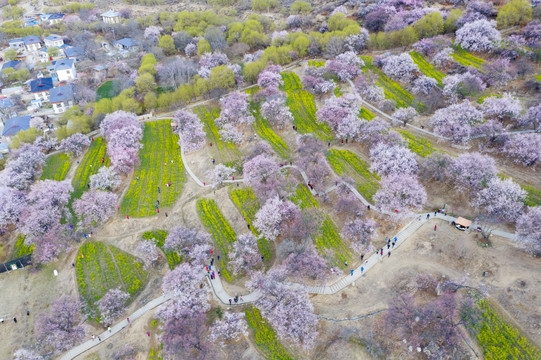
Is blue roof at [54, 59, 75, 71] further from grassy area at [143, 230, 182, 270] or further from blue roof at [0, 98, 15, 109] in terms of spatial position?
grassy area at [143, 230, 182, 270]

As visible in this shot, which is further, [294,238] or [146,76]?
[146,76]

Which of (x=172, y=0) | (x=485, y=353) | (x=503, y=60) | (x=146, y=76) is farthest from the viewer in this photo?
(x=172, y=0)

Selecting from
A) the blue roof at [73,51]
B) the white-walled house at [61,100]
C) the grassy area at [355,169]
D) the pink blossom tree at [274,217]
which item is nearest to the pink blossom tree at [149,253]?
the pink blossom tree at [274,217]

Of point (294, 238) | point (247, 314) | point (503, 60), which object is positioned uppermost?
point (503, 60)

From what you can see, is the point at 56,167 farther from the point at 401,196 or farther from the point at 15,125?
the point at 401,196

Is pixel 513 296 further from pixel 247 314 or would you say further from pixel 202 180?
pixel 202 180

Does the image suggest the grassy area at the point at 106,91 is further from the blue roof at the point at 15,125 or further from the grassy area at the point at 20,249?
the grassy area at the point at 20,249

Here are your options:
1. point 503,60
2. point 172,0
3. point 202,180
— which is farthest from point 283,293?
point 172,0
